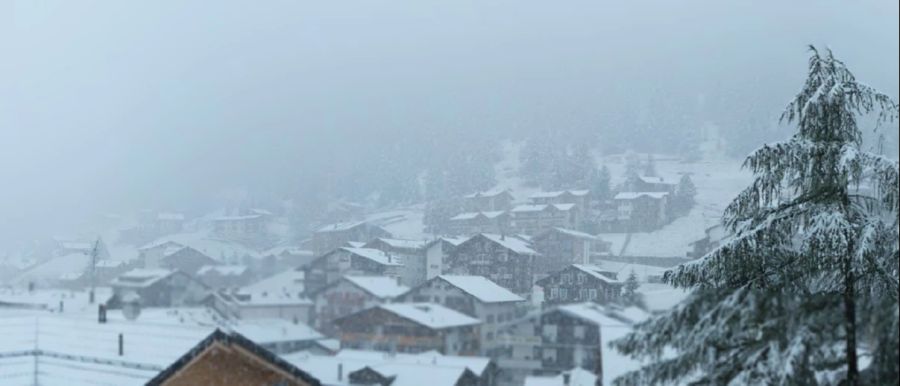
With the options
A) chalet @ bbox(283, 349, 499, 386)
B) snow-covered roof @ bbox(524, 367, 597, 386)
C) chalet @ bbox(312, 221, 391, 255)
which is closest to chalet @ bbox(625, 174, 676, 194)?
snow-covered roof @ bbox(524, 367, 597, 386)

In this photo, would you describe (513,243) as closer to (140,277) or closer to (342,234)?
(342,234)

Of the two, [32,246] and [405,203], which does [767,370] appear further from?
[32,246]

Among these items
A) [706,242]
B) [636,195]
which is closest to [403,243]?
[636,195]

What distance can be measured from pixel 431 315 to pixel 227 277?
1.27 meters

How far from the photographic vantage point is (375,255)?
4.54 metres

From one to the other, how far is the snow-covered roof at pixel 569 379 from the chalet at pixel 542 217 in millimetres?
882

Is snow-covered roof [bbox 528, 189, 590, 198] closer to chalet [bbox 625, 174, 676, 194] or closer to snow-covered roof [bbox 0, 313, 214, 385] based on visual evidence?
chalet [bbox 625, 174, 676, 194]

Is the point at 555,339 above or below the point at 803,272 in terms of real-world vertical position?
below

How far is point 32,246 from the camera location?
5.27m

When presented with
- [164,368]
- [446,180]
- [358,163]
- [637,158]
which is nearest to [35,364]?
[164,368]

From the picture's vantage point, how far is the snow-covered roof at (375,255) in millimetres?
4480

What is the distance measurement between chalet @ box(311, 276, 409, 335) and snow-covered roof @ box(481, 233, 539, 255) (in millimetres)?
657

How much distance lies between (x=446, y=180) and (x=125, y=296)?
2.11 metres

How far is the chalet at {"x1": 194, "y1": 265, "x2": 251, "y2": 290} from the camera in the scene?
3.75m
